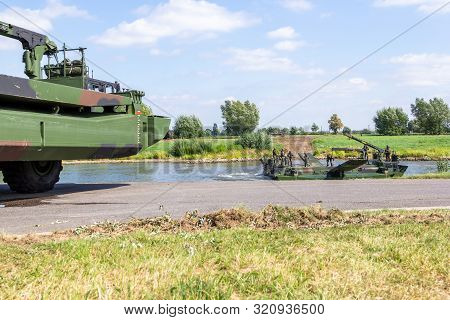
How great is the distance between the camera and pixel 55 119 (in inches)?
464

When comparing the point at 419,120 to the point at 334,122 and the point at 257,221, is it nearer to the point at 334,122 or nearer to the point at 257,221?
the point at 334,122

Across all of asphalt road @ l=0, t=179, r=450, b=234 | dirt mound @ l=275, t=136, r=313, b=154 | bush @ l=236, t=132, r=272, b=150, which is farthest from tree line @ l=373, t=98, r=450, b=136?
asphalt road @ l=0, t=179, r=450, b=234

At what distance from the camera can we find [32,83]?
1112 cm

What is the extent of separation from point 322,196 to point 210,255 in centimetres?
707

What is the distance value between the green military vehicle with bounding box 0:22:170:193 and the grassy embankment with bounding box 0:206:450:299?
5053 mm

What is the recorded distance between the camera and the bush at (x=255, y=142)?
171ft

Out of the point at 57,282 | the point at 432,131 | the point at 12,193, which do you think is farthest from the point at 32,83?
the point at 432,131

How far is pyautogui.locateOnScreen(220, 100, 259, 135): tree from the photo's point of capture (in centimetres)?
11042

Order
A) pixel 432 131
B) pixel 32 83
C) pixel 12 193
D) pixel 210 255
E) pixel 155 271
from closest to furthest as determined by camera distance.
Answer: pixel 155 271 → pixel 210 255 → pixel 32 83 → pixel 12 193 → pixel 432 131

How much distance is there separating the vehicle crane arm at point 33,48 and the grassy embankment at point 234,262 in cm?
793

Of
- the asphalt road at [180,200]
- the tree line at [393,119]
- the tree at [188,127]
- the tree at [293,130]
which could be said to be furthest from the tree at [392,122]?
the asphalt road at [180,200]

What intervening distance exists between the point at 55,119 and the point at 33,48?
280 centimetres
